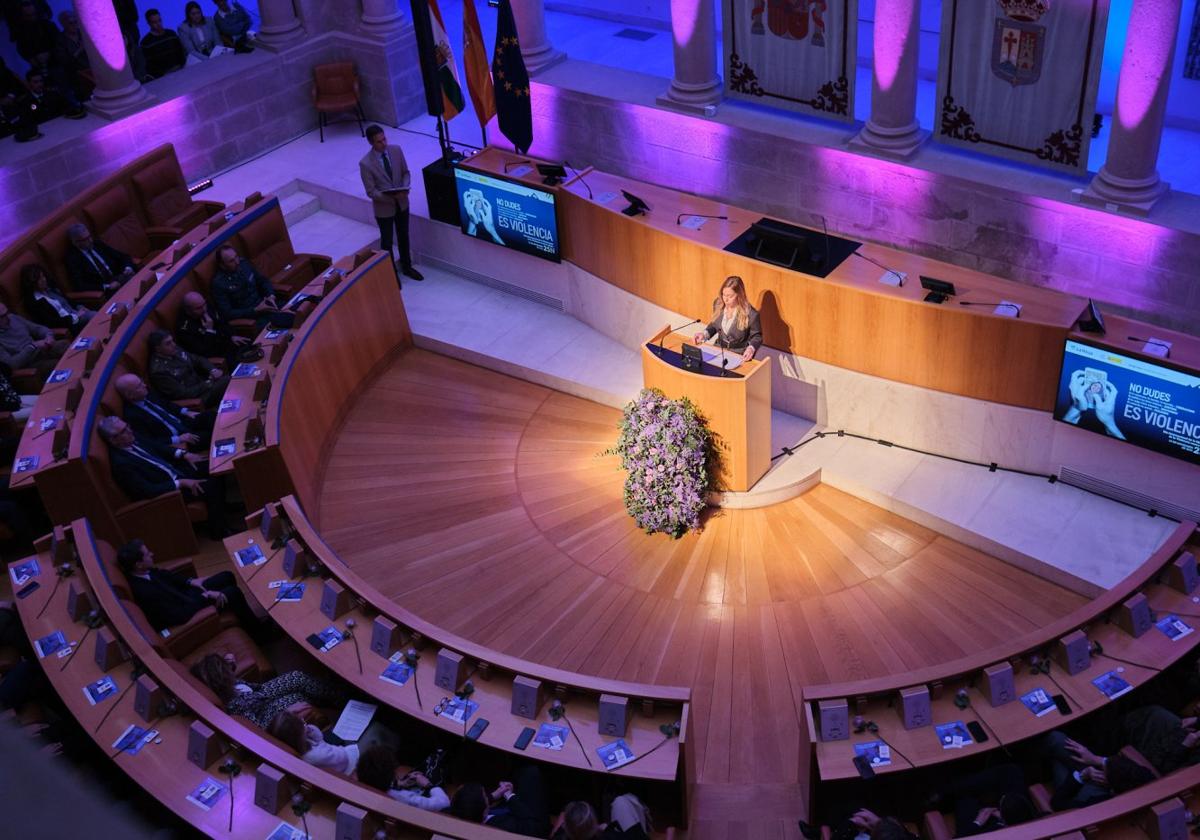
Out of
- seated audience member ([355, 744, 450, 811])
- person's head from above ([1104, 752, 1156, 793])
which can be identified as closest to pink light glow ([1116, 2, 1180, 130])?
person's head from above ([1104, 752, 1156, 793])

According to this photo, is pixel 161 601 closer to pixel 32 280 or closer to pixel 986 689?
pixel 32 280

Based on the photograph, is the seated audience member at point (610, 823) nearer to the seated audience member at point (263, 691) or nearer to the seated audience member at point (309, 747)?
the seated audience member at point (309, 747)

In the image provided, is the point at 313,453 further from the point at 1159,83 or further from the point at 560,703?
the point at 1159,83

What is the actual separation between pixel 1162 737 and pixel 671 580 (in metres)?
3.32

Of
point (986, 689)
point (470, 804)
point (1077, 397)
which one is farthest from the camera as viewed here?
point (1077, 397)

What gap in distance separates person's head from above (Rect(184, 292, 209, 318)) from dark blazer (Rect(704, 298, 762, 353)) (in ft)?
12.8

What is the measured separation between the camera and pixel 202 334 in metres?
9.07

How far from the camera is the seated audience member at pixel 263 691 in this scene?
236 inches

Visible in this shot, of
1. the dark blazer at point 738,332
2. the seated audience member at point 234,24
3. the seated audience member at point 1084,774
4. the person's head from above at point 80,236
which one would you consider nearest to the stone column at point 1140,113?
the dark blazer at point 738,332

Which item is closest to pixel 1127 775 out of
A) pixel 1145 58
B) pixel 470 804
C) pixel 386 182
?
pixel 470 804

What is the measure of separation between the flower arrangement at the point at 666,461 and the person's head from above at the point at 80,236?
16.5 feet

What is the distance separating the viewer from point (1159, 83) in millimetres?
7988

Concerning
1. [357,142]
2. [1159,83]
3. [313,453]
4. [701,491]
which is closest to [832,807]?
[701,491]

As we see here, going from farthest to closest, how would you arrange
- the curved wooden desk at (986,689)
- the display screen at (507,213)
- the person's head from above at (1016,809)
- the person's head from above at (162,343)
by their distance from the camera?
the display screen at (507,213) < the person's head from above at (162,343) < the curved wooden desk at (986,689) < the person's head from above at (1016,809)
